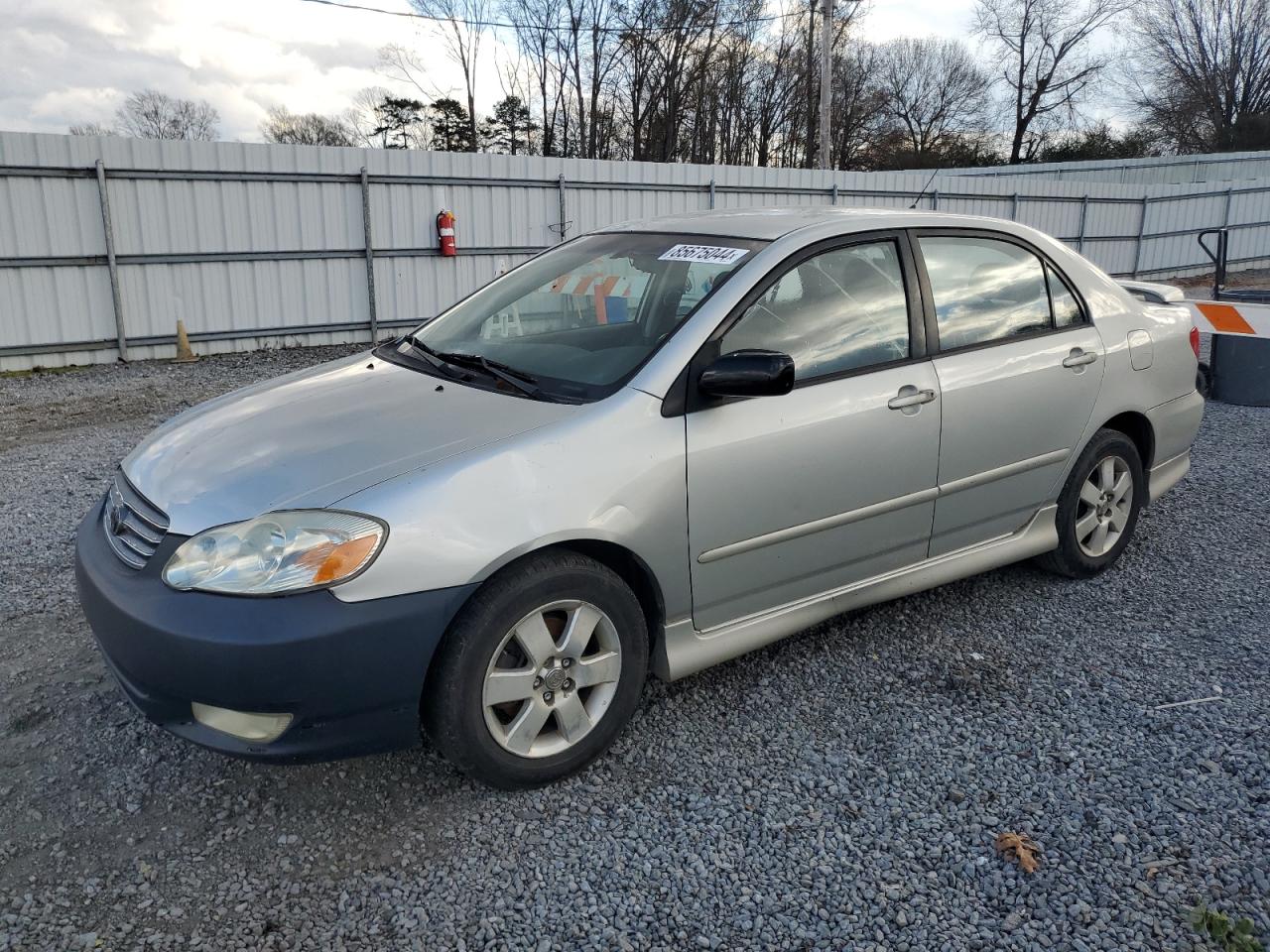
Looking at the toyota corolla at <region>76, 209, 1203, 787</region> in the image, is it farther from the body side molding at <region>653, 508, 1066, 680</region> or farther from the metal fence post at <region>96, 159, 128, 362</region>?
the metal fence post at <region>96, 159, 128, 362</region>

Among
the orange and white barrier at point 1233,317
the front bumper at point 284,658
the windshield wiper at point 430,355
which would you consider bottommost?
the front bumper at point 284,658

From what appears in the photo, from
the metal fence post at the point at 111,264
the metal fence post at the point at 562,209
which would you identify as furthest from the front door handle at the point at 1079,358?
the metal fence post at the point at 562,209

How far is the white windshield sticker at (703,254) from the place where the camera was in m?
3.32

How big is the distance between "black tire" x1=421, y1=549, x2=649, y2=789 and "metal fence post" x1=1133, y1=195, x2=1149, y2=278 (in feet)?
71.2

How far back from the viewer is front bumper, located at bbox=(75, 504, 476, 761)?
2357 mm

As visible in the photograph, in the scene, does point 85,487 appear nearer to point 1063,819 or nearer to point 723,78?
point 1063,819

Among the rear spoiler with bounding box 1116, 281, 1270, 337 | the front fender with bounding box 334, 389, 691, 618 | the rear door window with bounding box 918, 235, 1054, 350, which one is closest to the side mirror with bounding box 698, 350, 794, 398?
the front fender with bounding box 334, 389, 691, 618

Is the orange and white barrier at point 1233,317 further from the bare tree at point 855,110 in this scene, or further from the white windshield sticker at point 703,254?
the bare tree at point 855,110

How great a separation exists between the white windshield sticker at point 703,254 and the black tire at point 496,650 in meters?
1.22

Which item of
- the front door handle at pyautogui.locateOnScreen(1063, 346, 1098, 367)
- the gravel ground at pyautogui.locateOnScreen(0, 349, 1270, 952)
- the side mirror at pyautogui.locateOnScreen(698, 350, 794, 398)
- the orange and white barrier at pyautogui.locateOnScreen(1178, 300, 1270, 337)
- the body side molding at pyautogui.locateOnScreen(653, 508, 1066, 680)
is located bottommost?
the gravel ground at pyautogui.locateOnScreen(0, 349, 1270, 952)

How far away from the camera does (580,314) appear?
3551 millimetres

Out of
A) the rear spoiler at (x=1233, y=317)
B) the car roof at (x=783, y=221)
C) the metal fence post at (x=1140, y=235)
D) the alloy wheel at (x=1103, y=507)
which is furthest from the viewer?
the metal fence post at (x=1140, y=235)

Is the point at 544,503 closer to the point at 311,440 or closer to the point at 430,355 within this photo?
the point at 311,440

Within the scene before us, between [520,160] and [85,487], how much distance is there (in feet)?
28.5
